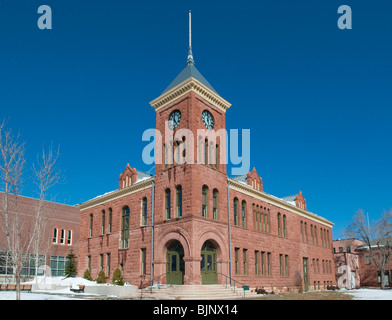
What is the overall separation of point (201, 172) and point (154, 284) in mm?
8830

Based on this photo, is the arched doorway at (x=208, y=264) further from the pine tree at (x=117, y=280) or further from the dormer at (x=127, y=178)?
the dormer at (x=127, y=178)

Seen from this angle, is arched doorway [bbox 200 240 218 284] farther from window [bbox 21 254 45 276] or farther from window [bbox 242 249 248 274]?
window [bbox 21 254 45 276]

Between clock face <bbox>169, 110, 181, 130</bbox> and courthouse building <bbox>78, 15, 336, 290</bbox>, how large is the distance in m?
0.09

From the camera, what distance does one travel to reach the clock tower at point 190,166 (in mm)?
25203

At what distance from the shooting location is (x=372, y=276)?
181 ft

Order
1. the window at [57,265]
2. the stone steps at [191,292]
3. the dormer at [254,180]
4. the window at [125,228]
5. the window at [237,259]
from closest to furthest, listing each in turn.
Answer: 1. the stone steps at [191,292]
2. the window at [237,259]
3. the window at [125,228]
4. the dormer at [254,180]
5. the window at [57,265]

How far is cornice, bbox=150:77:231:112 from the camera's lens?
91.7 ft

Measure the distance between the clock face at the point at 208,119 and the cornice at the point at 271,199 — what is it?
463 cm

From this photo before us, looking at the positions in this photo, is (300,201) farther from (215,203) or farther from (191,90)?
(191,90)

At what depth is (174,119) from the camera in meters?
29.4

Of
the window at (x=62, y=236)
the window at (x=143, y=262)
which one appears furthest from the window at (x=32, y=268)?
the window at (x=143, y=262)

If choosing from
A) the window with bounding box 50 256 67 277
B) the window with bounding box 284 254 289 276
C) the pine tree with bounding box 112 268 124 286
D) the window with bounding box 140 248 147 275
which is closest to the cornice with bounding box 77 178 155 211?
the window with bounding box 140 248 147 275
